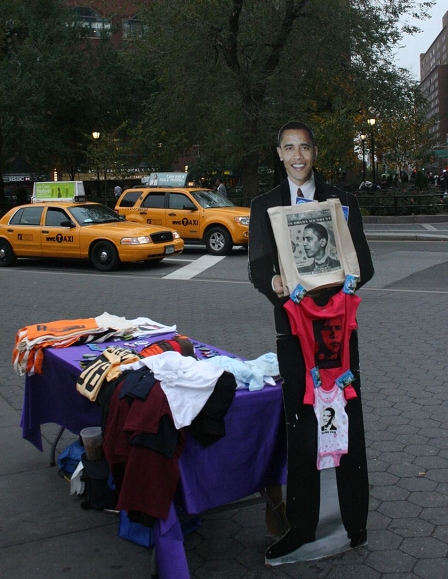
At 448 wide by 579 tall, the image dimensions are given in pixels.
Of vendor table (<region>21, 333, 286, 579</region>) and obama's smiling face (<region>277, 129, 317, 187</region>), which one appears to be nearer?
vendor table (<region>21, 333, 286, 579</region>)

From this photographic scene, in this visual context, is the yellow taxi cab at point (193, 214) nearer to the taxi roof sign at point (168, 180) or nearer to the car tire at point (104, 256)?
the taxi roof sign at point (168, 180)

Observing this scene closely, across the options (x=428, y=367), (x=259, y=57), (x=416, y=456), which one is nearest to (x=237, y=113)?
(x=259, y=57)

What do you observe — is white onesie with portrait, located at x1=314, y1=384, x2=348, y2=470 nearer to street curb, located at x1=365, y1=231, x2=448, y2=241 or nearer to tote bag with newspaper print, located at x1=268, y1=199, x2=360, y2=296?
tote bag with newspaper print, located at x1=268, y1=199, x2=360, y2=296

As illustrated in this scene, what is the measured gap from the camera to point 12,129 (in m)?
31.6

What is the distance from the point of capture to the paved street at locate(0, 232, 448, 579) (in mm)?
3670

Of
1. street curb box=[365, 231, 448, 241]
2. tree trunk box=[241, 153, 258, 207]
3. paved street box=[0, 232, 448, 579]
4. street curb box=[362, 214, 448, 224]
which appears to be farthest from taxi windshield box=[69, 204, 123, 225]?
street curb box=[362, 214, 448, 224]

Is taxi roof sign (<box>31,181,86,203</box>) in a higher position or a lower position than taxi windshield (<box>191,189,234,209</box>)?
higher

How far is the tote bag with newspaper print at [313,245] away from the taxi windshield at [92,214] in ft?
44.8

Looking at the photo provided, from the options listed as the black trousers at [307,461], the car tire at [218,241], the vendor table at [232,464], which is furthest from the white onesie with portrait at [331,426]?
the car tire at [218,241]

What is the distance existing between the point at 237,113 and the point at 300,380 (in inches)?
876

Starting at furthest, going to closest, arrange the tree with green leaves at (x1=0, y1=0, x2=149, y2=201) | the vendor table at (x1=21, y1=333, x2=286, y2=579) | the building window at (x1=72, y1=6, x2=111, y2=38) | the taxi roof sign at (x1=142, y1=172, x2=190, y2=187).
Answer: the building window at (x1=72, y1=6, x2=111, y2=38) → the tree with green leaves at (x1=0, y1=0, x2=149, y2=201) → the taxi roof sign at (x1=142, y1=172, x2=190, y2=187) → the vendor table at (x1=21, y1=333, x2=286, y2=579)

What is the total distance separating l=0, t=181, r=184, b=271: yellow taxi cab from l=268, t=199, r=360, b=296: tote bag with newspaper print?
12.5 meters

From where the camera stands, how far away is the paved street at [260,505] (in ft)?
12.0

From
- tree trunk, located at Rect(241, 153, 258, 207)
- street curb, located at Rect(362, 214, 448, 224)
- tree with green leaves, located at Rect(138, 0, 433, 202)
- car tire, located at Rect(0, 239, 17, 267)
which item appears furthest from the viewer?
tree trunk, located at Rect(241, 153, 258, 207)
